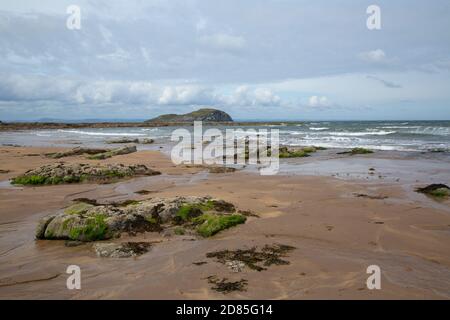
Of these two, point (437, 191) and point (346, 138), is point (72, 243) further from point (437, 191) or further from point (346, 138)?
point (346, 138)

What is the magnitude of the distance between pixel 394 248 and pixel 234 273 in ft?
11.0

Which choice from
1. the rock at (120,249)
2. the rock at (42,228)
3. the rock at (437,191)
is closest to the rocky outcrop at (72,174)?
the rock at (42,228)

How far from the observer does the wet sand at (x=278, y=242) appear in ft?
17.4

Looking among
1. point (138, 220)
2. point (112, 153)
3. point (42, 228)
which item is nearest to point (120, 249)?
point (138, 220)

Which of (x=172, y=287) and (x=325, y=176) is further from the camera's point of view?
(x=325, y=176)

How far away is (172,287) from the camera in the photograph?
17.6ft

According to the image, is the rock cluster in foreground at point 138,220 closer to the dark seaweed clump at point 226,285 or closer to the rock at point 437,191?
the dark seaweed clump at point 226,285

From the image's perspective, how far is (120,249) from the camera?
6.80 meters

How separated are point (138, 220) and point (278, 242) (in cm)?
311

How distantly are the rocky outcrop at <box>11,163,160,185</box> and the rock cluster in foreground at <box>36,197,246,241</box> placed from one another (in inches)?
262

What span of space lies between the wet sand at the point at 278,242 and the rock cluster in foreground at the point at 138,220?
0.91 feet

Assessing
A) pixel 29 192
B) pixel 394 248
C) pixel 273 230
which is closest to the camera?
pixel 394 248
